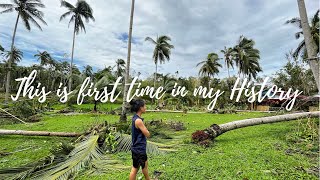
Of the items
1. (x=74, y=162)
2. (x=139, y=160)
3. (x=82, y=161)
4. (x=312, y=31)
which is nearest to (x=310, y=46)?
(x=139, y=160)

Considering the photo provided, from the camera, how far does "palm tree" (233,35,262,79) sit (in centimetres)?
3341

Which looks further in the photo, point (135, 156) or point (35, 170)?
point (35, 170)

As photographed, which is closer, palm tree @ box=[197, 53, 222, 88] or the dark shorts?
the dark shorts

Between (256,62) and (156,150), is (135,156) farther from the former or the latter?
(256,62)

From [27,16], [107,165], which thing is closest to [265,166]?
[107,165]

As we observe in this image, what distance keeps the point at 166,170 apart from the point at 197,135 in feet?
7.90

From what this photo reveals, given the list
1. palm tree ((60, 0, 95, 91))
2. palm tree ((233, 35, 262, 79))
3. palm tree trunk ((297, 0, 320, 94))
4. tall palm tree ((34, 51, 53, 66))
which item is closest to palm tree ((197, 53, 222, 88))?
palm tree ((233, 35, 262, 79))

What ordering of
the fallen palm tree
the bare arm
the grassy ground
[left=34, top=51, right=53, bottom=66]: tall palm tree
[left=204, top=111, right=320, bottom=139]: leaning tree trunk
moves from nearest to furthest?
1. the bare arm
2. the grassy ground
3. the fallen palm tree
4. [left=204, top=111, right=320, bottom=139]: leaning tree trunk
5. [left=34, top=51, right=53, bottom=66]: tall palm tree

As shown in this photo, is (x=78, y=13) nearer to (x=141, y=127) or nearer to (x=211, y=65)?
(x=211, y=65)

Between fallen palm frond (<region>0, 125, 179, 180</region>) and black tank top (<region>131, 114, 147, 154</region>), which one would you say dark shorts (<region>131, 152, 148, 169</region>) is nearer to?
black tank top (<region>131, 114, 147, 154</region>)

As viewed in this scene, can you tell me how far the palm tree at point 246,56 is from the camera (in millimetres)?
33406

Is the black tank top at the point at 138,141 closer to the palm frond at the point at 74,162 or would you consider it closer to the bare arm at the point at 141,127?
the bare arm at the point at 141,127

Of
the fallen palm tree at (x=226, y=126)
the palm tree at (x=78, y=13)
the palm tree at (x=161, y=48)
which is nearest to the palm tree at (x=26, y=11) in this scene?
the palm tree at (x=78, y=13)

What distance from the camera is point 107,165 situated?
4.55 meters
